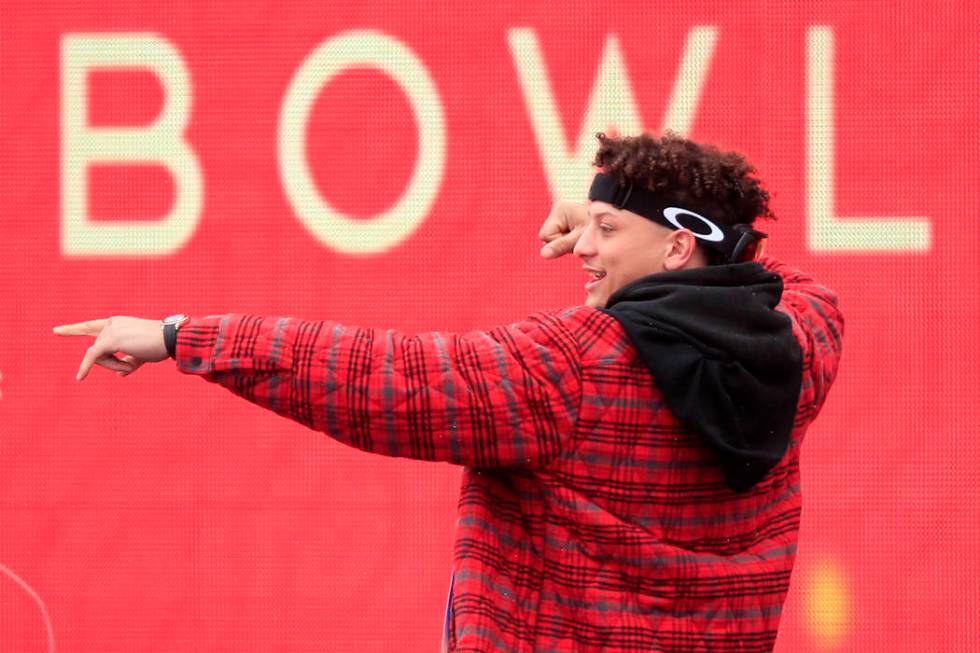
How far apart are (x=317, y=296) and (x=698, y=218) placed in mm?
1237

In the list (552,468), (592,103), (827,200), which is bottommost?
(552,468)

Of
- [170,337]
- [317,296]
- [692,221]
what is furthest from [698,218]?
[317,296]

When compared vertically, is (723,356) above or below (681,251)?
below

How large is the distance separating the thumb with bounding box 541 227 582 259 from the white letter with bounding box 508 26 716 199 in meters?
0.91

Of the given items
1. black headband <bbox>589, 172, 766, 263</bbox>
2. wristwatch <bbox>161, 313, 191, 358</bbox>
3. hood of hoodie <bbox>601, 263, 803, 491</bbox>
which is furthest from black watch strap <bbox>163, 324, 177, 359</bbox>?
black headband <bbox>589, 172, 766, 263</bbox>

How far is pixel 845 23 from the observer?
102 inches

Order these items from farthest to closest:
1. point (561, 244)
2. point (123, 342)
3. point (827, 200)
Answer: point (827, 200)
point (561, 244)
point (123, 342)

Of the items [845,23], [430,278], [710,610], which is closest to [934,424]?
[845,23]

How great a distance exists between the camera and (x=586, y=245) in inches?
62.7

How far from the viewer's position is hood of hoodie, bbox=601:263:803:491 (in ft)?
4.52

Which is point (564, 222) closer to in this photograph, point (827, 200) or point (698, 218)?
point (698, 218)

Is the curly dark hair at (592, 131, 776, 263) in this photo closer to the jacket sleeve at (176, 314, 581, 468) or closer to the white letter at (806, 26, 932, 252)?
the jacket sleeve at (176, 314, 581, 468)

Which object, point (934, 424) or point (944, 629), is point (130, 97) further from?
point (944, 629)

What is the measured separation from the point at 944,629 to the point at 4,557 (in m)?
1.83
